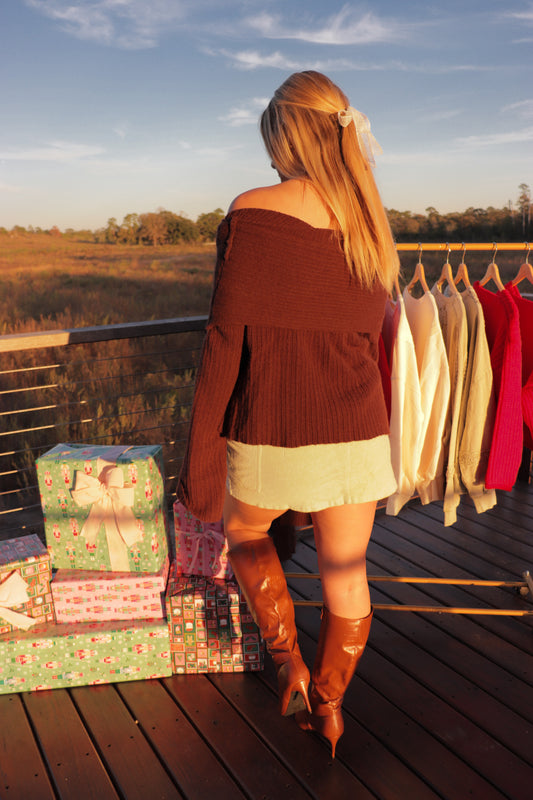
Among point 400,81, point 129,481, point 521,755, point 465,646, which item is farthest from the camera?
point 400,81

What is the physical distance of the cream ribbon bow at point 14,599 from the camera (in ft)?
5.92

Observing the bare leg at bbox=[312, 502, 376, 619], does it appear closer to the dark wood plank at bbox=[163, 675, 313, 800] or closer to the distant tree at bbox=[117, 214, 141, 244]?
the dark wood plank at bbox=[163, 675, 313, 800]

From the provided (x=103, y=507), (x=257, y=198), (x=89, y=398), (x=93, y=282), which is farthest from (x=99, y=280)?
(x=257, y=198)

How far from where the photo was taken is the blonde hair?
1207 millimetres

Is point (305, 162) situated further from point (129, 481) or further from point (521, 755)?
point (521, 755)

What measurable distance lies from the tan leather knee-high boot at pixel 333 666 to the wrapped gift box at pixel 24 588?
0.90 metres

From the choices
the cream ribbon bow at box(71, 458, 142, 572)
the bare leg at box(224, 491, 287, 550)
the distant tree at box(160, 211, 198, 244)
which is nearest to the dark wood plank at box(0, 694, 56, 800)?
the cream ribbon bow at box(71, 458, 142, 572)

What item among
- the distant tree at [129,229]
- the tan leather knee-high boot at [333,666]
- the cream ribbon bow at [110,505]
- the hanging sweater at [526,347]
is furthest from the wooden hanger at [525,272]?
the distant tree at [129,229]

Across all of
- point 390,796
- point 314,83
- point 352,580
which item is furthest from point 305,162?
point 390,796

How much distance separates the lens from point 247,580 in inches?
59.6

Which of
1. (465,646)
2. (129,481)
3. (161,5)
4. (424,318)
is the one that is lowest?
(465,646)

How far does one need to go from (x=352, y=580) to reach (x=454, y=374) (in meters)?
0.81

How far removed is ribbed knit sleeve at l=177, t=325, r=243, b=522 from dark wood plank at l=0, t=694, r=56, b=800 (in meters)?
0.80

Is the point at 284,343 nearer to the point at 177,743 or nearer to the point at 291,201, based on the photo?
the point at 291,201
